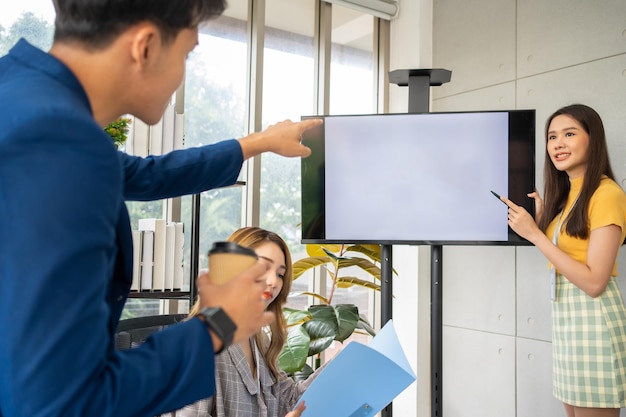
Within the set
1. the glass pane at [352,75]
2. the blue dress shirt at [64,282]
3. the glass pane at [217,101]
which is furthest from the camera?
the glass pane at [352,75]

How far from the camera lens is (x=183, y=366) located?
672 millimetres

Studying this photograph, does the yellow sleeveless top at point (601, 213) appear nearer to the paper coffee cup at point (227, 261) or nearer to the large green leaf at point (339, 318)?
the large green leaf at point (339, 318)

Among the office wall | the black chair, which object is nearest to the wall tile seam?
the office wall

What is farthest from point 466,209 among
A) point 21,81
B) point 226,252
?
point 21,81

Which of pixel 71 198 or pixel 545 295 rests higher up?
pixel 71 198

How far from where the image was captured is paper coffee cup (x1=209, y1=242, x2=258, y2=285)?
2.42ft

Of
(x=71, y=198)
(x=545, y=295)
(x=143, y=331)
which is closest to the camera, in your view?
(x=71, y=198)

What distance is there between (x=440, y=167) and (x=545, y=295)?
1222mm

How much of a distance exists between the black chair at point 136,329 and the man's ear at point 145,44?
1.30m

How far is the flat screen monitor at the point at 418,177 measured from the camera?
252 cm

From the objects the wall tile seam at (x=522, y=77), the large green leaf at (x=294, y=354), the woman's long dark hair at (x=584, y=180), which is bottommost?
the large green leaf at (x=294, y=354)

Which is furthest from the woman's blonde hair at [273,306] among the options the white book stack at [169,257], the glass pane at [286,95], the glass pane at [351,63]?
the glass pane at [351,63]

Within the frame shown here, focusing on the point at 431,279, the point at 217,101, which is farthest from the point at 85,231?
the point at 217,101

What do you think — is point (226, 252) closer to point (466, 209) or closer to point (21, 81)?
point (21, 81)
